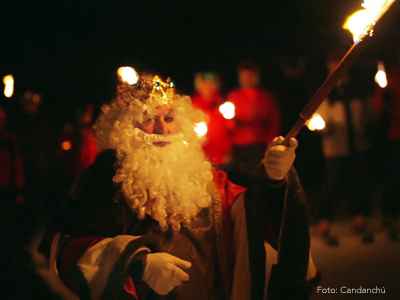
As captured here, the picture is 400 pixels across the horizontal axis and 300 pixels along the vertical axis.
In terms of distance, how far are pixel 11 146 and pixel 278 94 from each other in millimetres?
2888

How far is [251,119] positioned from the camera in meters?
5.04

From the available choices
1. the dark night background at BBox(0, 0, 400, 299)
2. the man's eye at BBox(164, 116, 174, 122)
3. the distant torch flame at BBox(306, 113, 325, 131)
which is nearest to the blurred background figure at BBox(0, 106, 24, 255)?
the dark night background at BBox(0, 0, 400, 299)

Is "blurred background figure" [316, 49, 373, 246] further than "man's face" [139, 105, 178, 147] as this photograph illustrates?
Yes

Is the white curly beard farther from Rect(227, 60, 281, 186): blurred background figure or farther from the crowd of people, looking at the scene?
Rect(227, 60, 281, 186): blurred background figure

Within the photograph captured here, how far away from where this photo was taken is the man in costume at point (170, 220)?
8.54ft

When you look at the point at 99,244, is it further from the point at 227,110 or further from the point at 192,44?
the point at 192,44

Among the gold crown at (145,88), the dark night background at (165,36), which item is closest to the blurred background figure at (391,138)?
the dark night background at (165,36)

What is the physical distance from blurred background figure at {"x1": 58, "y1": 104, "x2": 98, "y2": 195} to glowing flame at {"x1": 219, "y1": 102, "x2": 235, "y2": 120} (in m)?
1.59

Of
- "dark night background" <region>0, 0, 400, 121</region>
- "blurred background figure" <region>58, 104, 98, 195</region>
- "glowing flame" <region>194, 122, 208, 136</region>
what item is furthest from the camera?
"blurred background figure" <region>58, 104, 98, 195</region>

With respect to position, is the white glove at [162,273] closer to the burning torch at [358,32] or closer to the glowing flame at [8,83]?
the burning torch at [358,32]

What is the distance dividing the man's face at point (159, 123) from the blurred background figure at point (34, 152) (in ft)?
10.7

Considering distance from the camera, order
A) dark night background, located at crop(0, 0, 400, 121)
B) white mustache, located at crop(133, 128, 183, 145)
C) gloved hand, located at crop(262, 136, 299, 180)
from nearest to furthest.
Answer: gloved hand, located at crop(262, 136, 299, 180) → white mustache, located at crop(133, 128, 183, 145) → dark night background, located at crop(0, 0, 400, 121)

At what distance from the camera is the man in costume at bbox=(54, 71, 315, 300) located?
8.54 feet

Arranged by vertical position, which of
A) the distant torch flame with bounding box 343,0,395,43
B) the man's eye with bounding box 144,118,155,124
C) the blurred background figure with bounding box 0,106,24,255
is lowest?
the man's eye with bounding box 144,118,155,124
